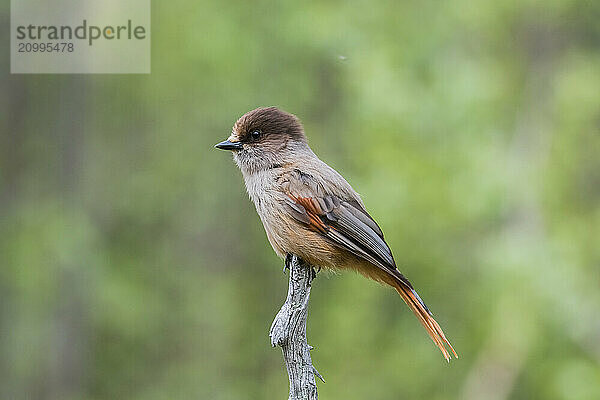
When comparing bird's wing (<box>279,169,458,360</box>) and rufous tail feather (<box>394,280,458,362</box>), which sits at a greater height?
bird's wing (<box>279,169,458,360</box>)

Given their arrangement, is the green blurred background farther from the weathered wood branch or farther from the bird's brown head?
the weathered wood branch

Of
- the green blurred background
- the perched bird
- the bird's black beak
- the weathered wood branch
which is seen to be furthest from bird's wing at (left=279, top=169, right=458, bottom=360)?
the green blurred background

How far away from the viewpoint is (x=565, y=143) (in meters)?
8.91

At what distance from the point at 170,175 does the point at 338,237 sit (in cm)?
708

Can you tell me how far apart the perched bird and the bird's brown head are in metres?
0.01

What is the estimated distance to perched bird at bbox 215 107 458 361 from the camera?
4172 millimetres

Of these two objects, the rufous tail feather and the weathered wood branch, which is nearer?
the weathered wood branch

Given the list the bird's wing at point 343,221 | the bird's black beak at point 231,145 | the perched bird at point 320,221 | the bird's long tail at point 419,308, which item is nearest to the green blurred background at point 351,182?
the bird's black beak at point 231,145

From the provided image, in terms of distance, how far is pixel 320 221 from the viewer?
430 cm

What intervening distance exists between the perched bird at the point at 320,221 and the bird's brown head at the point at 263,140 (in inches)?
0.5

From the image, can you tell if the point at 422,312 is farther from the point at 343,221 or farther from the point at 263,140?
the point at 263,140

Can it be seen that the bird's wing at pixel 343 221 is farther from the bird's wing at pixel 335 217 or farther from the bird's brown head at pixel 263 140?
the bird's brown head at pixel 263 140

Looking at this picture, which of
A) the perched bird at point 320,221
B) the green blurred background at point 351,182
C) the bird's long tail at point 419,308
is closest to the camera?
the bird's long tail at point 419,308

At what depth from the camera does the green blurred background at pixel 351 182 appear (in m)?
8.17
